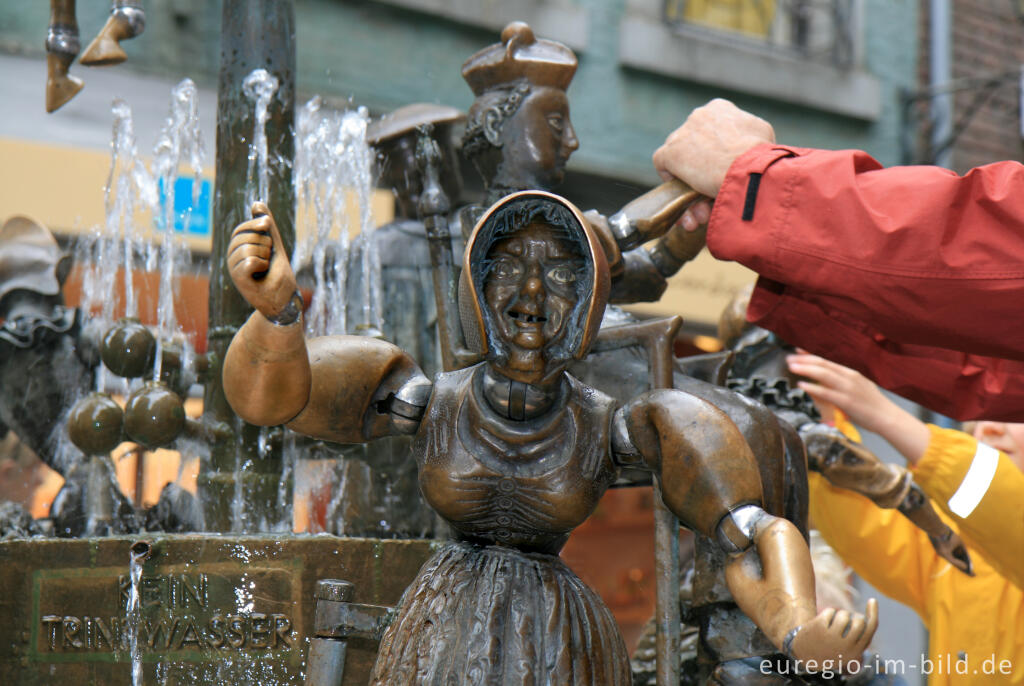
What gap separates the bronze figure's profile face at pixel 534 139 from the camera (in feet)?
8.28

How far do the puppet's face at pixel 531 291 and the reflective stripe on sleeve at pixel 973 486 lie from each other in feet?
5.24

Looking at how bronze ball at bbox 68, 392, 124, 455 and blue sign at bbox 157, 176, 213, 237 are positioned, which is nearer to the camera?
bronze ball at bbox 68, 392, 124, 455

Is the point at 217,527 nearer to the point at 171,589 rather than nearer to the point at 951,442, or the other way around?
the point at 171,589

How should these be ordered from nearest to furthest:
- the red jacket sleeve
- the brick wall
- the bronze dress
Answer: the bronze dress < the red jacket sleeve < the brick wall

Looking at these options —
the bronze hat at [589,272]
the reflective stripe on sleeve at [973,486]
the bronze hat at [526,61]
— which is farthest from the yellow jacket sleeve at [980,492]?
the bronze hat at [589,272]

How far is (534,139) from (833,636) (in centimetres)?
129

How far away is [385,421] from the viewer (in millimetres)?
1990

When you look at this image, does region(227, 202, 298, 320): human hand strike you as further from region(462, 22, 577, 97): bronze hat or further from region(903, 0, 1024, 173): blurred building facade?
region(903, 0, 1024, 173): blurred building facade

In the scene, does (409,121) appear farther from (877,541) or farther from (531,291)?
(877,541)

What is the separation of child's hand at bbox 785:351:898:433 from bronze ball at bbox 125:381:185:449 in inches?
57.7

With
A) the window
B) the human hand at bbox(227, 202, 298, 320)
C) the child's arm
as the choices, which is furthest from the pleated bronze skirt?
the window

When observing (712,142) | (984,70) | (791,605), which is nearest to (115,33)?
(712,142)

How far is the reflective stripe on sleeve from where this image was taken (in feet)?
9.97

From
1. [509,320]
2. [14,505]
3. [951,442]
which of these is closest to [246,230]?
[509,320]
